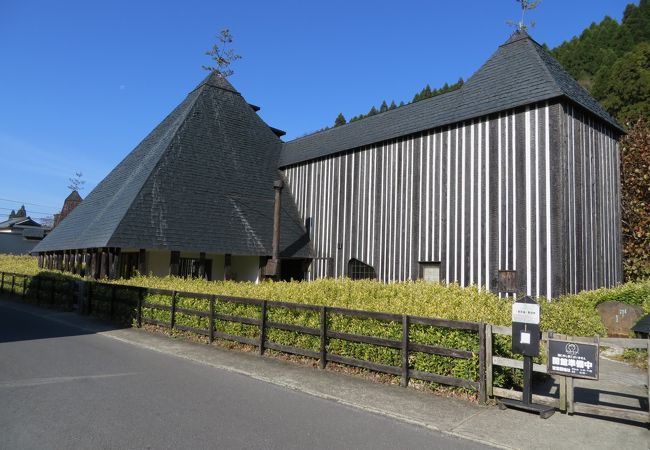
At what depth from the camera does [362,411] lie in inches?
252

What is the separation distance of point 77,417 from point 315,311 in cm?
451

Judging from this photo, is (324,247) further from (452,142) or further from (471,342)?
(471,342)

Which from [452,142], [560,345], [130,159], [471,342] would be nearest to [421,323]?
[471,342]

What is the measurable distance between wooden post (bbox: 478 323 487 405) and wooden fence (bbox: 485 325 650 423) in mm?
48

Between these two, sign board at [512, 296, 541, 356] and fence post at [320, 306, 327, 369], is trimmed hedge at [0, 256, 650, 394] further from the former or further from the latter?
sign board at [512, 296, 541, 356]

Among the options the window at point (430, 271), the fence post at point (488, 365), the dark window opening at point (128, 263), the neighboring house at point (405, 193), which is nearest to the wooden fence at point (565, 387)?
the fence post at point (488, 365)

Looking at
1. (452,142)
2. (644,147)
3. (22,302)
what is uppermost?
(644,147)

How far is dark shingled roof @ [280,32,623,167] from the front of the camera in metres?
15.3

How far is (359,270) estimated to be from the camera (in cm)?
2038

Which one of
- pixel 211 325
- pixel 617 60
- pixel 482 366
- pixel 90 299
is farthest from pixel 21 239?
pixel 617 60

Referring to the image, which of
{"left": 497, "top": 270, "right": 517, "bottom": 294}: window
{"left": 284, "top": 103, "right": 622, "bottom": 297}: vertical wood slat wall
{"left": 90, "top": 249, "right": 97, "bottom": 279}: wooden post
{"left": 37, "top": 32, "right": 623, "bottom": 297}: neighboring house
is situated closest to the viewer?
{"left": 284, "top": 103, "right": 622, "bottom": 297}: vertical wood slat wall

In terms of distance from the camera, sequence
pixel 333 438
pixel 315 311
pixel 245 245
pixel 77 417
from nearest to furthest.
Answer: pixel 333 438 < pixel 77 417 < pixel 315 311 < pixel 245 245

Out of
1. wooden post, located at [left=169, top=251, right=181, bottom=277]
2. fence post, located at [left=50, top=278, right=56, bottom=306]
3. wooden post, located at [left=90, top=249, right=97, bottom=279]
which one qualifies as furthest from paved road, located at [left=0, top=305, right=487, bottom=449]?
wooden post, located at [left=90, top=249, right=97, bottom=279]

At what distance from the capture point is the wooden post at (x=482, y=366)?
6668 mm
